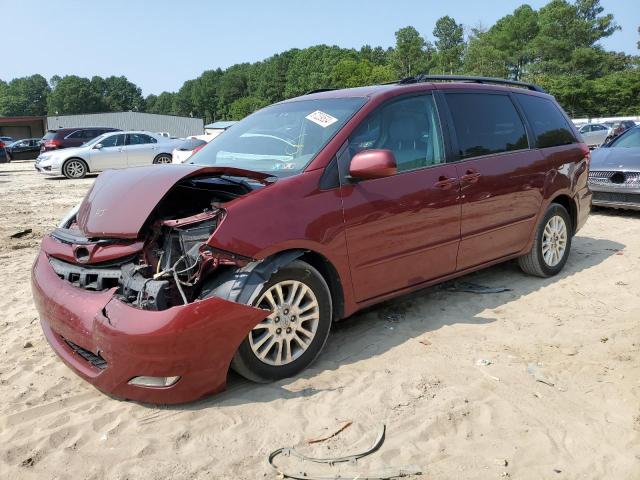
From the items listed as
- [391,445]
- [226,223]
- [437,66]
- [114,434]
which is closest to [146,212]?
[226,223]

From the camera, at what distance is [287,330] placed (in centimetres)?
336

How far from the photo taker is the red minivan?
2971 mm

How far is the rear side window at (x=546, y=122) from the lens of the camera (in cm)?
530

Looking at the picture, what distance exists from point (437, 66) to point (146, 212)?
3414 inches

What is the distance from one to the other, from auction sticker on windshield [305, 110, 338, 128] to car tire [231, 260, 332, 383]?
112cm

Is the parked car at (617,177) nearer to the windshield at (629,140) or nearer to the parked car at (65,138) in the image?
the windshield at (629,140)

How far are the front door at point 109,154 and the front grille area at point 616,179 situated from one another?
14.1 meters

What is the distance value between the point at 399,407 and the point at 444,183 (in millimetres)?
1839

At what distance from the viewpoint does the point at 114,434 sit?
9.38 ft

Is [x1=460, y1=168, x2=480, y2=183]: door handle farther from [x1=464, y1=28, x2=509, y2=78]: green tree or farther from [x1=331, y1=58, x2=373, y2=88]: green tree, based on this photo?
[x1=331, y1=58, x2=373, y2=88]: green tree

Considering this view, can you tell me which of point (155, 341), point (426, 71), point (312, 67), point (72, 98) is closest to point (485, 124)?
point (155, 341)

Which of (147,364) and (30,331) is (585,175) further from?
(30,331)

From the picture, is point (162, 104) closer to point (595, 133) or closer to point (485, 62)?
point (485, 62)

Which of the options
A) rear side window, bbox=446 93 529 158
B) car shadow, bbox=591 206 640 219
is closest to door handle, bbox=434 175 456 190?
rear side window, bbox=446 93 529 158
